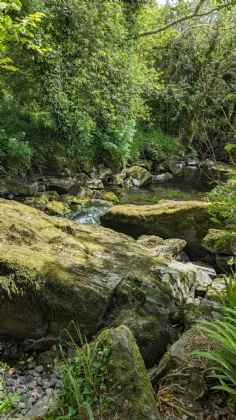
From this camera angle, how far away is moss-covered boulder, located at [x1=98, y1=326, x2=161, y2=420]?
1718 millimetres

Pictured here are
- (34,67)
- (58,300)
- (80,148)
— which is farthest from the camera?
(80,148)

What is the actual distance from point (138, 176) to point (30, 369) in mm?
12010

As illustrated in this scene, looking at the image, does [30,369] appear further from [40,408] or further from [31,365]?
[40,408]

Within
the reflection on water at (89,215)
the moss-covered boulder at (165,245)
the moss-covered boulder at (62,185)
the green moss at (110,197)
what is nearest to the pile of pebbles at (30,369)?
the moss-covered boulder at (165,245)

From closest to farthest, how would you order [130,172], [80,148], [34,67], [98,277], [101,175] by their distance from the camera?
[98,277], [34,67], [80,148], [101,175], [130,172]

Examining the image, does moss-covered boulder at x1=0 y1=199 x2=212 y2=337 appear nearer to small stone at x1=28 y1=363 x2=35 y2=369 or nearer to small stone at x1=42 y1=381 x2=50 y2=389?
small stone at x1=28 y1=363 x2=35 y2=369

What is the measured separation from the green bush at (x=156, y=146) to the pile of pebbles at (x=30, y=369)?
46.1 feet

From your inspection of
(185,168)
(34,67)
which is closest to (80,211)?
(34,67)

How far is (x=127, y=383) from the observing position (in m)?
1.83

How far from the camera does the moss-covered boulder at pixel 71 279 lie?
3361mm

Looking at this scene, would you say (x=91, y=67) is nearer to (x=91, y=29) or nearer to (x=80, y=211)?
(x=91, y=29)

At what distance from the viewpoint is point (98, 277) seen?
3.79m

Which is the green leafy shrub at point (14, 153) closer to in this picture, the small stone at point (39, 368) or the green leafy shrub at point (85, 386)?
the small stone at point (39, 368)

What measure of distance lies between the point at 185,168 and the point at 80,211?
12.0 m
